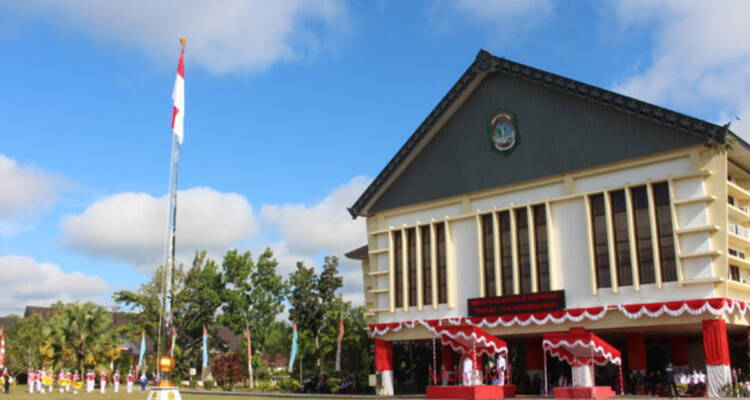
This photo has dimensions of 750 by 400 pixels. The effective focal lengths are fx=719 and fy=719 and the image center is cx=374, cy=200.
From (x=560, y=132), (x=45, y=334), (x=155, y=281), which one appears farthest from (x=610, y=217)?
(x=155, y=281)

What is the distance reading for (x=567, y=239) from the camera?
36000 millimetres

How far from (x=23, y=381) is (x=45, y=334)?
21.7 m

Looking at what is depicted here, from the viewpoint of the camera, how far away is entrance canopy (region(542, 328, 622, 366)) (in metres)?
30.3

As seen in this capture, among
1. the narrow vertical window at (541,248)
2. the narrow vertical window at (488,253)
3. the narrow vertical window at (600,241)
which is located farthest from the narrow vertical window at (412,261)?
the narrow vertical window at (600,241)

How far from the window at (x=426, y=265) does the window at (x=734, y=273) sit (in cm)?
1560

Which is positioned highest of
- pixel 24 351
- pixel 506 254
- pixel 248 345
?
pixel 506 254

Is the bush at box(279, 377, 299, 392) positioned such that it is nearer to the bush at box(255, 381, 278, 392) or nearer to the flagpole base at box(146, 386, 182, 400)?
the bush at box(255, 381, 278, 392)

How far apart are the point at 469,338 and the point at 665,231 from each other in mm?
10233

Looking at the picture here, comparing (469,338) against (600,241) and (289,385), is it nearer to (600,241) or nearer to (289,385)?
(600,241)

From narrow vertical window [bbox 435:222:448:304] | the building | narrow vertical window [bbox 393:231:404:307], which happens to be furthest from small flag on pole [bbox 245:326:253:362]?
narrow vertical window [bbox 435:222:448:304]

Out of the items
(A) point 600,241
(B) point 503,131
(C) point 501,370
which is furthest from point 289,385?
(A) point 600,241

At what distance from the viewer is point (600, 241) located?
114 ft

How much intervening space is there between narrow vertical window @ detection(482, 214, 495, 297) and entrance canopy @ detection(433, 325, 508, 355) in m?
5.95

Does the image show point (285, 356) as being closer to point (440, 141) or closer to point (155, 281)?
point (155, 281)
